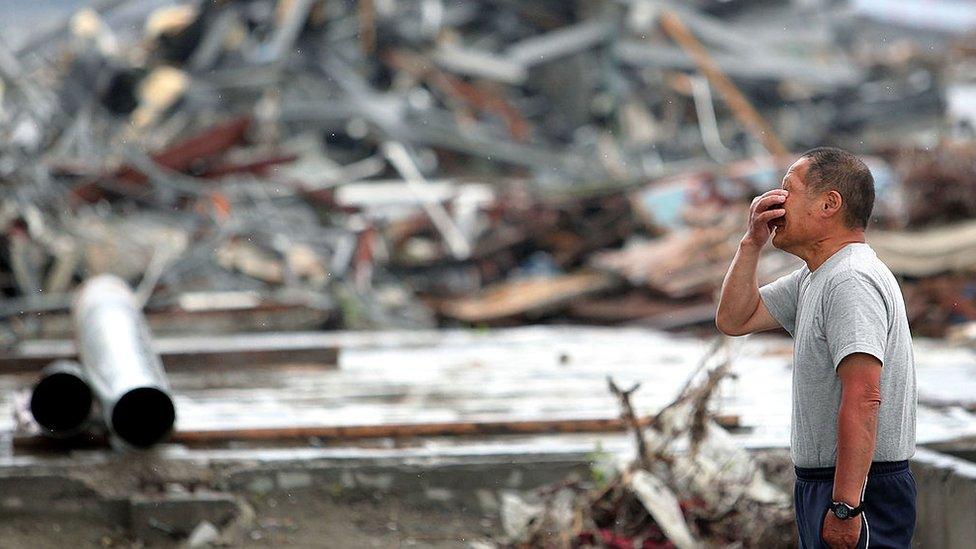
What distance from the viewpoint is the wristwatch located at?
2654 millimetres

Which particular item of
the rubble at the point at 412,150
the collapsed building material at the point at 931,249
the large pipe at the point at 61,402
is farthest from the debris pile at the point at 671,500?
the collapsed building material at the point at 931,249

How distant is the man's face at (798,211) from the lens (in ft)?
9.32

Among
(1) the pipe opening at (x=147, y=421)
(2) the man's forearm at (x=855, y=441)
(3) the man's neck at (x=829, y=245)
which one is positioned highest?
(3) the man's neck at (x=829, y=245)

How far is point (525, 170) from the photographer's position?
16812 millimetres

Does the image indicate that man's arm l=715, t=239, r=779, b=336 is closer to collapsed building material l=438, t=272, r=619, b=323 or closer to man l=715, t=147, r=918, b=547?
man l=715, t=147, r=918, b=547

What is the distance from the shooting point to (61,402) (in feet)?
15.6

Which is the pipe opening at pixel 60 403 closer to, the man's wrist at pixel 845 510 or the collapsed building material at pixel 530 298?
the man's wrist at pixel 845 510

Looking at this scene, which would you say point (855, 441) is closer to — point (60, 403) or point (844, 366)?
point (844, 366)

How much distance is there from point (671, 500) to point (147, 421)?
2.10 metres

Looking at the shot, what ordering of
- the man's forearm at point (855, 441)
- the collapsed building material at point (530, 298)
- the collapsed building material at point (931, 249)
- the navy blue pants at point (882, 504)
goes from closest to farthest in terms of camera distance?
1. the man's forearm at point (855, 441)
2. the navy blue pants at point (882, 504)
3. the collapsed building material at point (931, 249)
4. the collapsed building material at point (530, 298)

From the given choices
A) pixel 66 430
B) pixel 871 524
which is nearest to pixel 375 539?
pixel 66 430

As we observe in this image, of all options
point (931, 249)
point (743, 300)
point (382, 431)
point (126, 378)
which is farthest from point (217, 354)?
point (931, 249)

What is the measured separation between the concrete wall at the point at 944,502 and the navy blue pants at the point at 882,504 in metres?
0.87

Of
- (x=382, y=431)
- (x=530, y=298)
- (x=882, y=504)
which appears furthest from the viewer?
(x=530, y=298)
